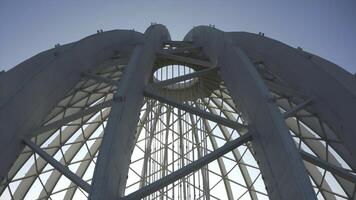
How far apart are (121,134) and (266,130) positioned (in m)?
5.14

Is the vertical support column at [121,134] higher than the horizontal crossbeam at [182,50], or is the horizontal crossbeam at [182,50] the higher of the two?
the horizontal crossbeam at [182,50]

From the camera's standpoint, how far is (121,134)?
13.2 meters

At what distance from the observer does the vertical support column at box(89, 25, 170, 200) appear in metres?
11.1

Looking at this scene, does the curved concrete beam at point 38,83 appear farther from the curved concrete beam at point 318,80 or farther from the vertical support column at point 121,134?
the curved concrete beam at point 318,80

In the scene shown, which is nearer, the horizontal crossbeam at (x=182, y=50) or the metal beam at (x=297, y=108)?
the metal beam at (x=297, y=108)

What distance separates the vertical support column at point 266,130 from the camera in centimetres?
1114

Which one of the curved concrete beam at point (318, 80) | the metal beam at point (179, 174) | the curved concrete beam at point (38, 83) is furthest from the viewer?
the curved concrete beam at point (318, 80)

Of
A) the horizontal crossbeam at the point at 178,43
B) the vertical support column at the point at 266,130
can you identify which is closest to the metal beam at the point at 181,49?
the horizontal crossbeam at the point at 178,43

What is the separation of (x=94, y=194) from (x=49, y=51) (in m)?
10.4

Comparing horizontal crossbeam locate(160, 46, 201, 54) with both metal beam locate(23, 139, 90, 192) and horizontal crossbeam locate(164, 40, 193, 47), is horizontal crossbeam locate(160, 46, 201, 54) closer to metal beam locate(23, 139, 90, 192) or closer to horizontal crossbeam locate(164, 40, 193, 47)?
horizontal crossbeam locate(164, 40, 193, 47)

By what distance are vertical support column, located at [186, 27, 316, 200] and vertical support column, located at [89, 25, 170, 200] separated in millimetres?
4175

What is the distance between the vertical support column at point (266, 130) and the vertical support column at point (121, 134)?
13.7 ft

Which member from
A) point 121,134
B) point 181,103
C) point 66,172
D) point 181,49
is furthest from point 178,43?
point 66,172

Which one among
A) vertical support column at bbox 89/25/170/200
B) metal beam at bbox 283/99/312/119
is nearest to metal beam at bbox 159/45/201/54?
vertical support column at bbox 89/25/170/200
